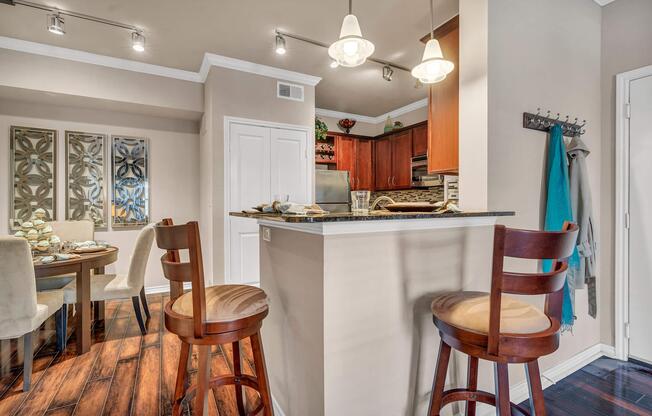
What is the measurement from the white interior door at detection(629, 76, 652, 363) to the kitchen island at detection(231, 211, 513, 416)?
1.41 meters

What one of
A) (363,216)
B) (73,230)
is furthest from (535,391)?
(73,230)

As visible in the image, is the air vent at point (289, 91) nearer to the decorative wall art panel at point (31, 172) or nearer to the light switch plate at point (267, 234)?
the light switch plate at point (267, 234)

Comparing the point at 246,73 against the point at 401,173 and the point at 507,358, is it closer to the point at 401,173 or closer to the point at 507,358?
the point at 401,173

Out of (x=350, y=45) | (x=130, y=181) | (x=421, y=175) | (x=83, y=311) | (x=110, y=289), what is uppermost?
(x=350, y=45)

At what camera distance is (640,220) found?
7.23 feet

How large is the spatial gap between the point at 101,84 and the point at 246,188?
1.86 meters

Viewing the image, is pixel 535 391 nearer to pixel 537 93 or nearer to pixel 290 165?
pixel 537 93

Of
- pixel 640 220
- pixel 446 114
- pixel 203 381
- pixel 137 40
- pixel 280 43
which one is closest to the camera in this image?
pixel 203 381

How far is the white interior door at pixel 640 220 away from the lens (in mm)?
2164

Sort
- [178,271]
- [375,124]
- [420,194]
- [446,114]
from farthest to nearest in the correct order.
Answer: [375,124] < [420,194] < [446,114] < [178,271]

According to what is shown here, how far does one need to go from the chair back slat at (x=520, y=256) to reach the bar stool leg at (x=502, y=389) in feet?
0.35

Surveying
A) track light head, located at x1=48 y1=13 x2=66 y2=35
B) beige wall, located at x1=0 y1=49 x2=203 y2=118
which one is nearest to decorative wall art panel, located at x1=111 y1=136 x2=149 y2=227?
beige wall, located at x1=0 y1=49 x2=203 y2=118

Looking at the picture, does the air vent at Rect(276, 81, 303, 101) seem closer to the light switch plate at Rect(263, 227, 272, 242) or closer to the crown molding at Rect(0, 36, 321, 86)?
the crown molding at Rect(0, 36, 321, 86)

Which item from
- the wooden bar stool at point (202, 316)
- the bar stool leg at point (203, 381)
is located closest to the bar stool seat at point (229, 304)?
the wooden bar stool at point (202, 316)
